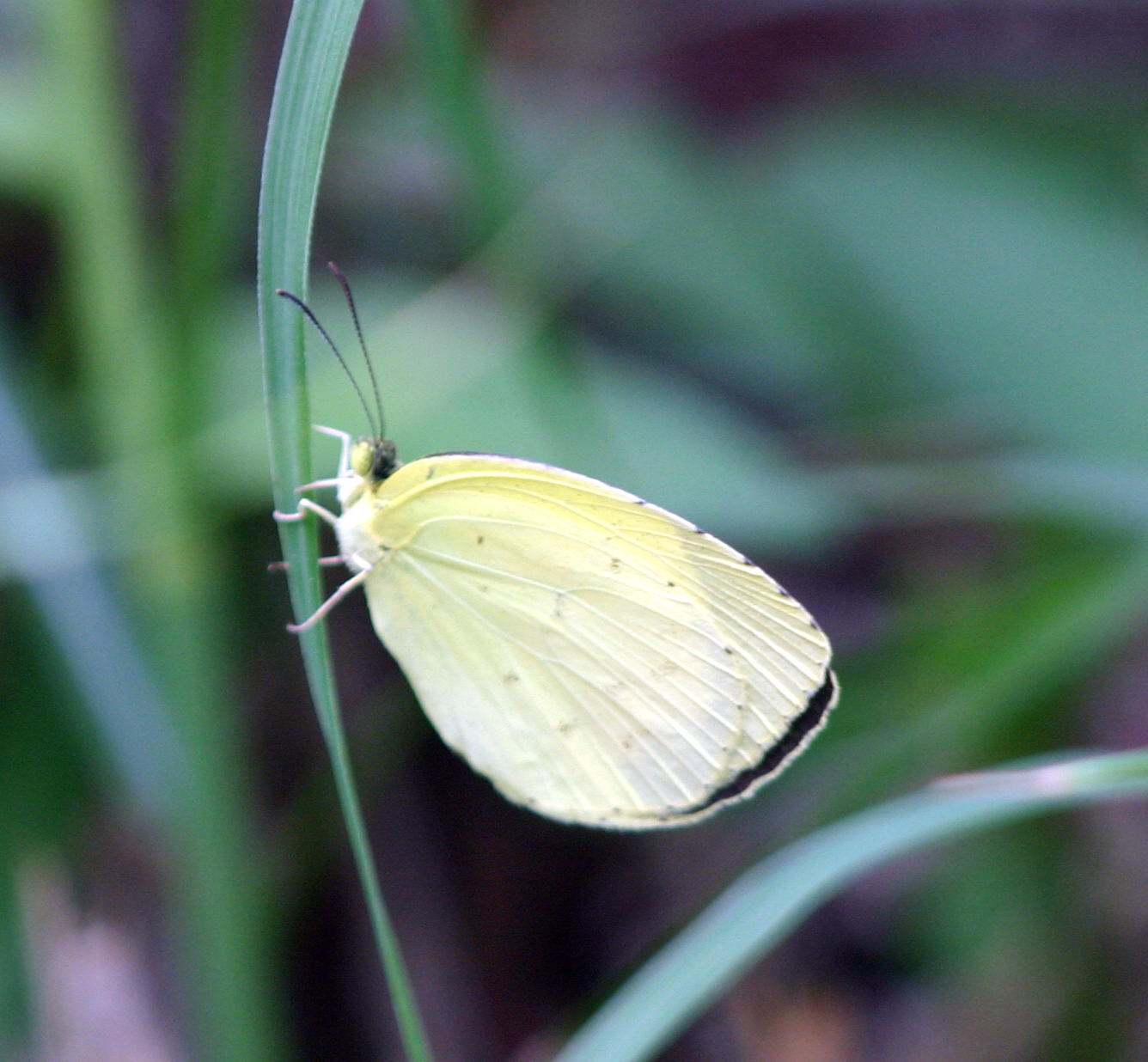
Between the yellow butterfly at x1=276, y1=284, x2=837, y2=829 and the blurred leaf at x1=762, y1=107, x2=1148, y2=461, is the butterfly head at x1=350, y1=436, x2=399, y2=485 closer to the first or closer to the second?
the yellow butterfly at x1=276, y1=284, x2=837, y2=829

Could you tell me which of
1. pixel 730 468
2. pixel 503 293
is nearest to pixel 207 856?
pixel 730 468

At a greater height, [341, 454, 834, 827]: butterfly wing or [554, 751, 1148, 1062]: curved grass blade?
[341, 454, 834, 827]: butterfly wing

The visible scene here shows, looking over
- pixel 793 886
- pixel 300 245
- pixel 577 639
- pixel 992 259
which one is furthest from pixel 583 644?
pixel 992 259

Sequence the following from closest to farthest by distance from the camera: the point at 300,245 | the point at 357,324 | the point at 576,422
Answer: the point at 300,245
the point at 357,324
the point at 576,422

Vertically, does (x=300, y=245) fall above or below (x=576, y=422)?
above

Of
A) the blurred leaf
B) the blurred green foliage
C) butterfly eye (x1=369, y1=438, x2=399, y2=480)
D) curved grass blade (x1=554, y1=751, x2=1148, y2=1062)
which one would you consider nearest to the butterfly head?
butterfly eye (x1=369, y1=438, x2=399, y2=480)

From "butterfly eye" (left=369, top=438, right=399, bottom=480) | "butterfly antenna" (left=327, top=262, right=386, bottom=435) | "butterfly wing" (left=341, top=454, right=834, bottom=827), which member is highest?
"butterfly antenna" (left=327, top=262, right=386, bottom=435)

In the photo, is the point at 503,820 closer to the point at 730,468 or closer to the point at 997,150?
the point at 730,468

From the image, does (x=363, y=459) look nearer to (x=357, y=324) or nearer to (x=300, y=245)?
(x=357, y=324)
